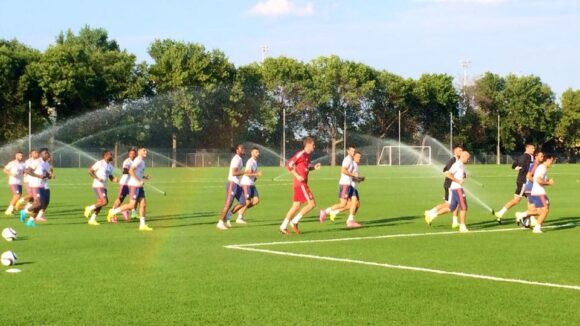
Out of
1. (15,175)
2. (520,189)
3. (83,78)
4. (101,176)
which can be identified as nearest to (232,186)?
(101,176)

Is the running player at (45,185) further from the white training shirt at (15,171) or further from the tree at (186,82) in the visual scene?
the tree at (186,82)

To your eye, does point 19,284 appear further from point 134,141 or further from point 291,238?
point 134,141

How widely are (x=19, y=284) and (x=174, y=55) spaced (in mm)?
74860

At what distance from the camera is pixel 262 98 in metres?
92.8

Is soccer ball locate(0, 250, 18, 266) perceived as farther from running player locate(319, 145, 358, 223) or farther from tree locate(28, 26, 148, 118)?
tree locate(28, 26, 148, 118)

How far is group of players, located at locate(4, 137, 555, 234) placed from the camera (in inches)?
680

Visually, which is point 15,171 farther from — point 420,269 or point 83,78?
point 83,78

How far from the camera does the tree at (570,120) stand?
11600 centimetres

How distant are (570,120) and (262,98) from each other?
161 feet

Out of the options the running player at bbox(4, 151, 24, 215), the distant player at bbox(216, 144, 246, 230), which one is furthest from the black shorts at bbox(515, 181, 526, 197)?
the running player at bbox(4, 151, 24, 215)

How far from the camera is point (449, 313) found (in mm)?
8711

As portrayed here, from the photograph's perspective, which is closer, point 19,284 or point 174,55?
point 19,284

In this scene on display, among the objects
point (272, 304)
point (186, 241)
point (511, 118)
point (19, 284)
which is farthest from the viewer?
point (511, 118)

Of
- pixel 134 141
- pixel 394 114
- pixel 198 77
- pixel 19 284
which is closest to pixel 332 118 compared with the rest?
pixel 394 114
